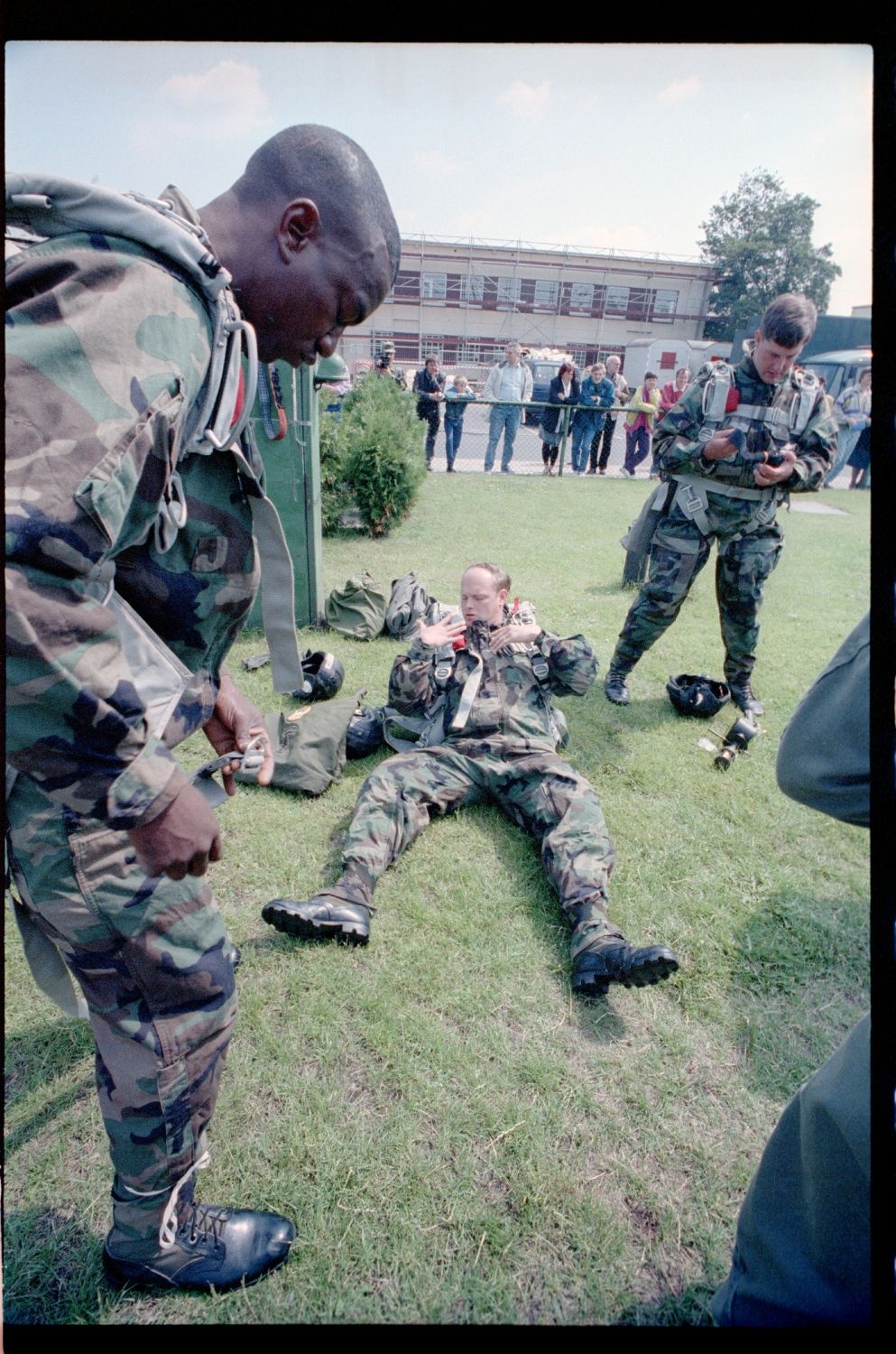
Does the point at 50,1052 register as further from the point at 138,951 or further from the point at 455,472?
the point at 455,472

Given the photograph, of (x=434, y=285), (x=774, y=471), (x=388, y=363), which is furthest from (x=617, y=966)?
(x=388, y=363)

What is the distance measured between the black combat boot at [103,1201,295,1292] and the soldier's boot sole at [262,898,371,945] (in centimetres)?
91

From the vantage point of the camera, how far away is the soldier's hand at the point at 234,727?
1916mm

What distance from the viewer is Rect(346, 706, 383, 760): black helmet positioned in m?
3.87

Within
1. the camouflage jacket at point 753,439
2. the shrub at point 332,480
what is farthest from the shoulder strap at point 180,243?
the shrub at point 332,480

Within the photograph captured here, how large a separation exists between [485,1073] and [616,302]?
1178 cm

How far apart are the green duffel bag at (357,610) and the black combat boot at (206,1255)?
13.4ft

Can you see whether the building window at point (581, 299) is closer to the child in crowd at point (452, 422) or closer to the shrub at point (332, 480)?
the child in crowd at point (452, 422)

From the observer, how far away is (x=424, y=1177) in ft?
6.17

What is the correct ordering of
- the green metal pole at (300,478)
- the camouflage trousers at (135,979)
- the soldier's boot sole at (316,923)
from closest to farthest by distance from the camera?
the camouflage trousers at (135,979), the soldier's boot sole at (316,923), the green metal pole at (300,478)

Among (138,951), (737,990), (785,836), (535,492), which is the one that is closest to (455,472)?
(535,492)

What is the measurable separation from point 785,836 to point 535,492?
9295 mm

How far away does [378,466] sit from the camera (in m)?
8.09

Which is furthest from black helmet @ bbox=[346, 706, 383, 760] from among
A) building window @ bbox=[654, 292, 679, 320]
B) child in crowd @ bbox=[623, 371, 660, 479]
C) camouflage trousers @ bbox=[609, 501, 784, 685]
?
child in crowd @ bbox=[623, 371, 660, 479]
